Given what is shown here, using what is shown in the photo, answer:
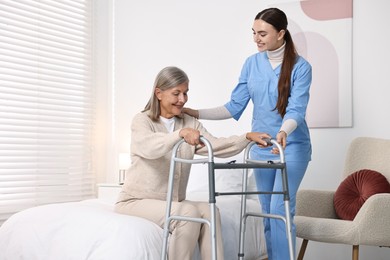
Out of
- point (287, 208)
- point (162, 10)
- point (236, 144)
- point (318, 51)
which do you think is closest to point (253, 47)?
point (318, 51)

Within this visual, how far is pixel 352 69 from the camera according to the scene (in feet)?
14.1

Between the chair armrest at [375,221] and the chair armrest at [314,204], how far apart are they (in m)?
0.55

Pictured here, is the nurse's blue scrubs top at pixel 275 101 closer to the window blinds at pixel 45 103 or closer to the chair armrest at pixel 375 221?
the chair armrest at pixel 375 221

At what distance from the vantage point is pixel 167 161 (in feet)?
9.38

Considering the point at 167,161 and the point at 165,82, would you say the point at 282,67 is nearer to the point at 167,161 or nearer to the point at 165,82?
the point at 165,82

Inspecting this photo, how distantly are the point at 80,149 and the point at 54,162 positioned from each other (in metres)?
0.34

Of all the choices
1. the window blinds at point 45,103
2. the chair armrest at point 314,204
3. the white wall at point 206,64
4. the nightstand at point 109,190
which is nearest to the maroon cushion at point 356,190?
the chair armrest at point 314,204

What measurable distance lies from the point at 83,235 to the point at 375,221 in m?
1.53

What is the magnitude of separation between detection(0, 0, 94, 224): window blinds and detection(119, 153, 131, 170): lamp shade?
0.39 meters

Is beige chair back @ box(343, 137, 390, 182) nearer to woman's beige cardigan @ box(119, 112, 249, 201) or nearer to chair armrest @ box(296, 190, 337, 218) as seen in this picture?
chair armrest @ box(296, 190, 337, 218)

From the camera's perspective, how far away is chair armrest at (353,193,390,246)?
3.23 meters

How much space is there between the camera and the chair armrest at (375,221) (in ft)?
10.6

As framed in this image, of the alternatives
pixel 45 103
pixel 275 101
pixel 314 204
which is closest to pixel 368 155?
pixel 314 204

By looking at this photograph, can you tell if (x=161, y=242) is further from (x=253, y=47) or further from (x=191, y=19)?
(x=191, y=19)
